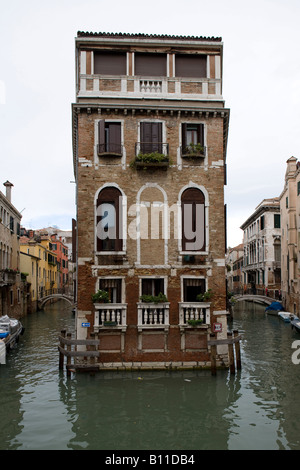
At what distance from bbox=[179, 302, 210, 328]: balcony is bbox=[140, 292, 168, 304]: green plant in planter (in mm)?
718

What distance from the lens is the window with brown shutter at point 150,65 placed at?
1698cm

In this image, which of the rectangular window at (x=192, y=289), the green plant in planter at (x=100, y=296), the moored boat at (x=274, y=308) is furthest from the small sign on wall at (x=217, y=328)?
the moored boat at (x=274, y=308)

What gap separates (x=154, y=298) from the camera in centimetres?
1559

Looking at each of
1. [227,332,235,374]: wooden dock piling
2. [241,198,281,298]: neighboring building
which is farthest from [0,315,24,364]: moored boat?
[241,198,281,298]: neighboring building

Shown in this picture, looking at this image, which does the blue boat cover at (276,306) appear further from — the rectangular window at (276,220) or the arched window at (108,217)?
the arched window at (108,217)

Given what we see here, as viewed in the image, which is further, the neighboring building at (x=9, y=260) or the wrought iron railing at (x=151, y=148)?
the neighboring building at (x=9, y=260)

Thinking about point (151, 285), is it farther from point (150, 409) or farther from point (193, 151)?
point (193, 151)

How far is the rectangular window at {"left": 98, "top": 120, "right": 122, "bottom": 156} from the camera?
16.2 metres

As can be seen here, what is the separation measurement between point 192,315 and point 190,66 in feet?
33.4

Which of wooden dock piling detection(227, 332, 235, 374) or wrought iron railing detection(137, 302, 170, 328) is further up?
wrought iron railing detection(137, 302, 170, 328)

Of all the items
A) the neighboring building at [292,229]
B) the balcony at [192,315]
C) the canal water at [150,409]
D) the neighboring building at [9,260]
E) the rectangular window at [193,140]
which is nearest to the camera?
the canal water at [150,409]

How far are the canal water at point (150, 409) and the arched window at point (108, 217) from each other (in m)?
5.06

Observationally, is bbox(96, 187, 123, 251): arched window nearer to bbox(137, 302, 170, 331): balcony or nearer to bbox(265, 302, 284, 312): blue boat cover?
bbox(137, 302, 170, 331): balcony

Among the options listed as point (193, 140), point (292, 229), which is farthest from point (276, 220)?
point (193, 140)
